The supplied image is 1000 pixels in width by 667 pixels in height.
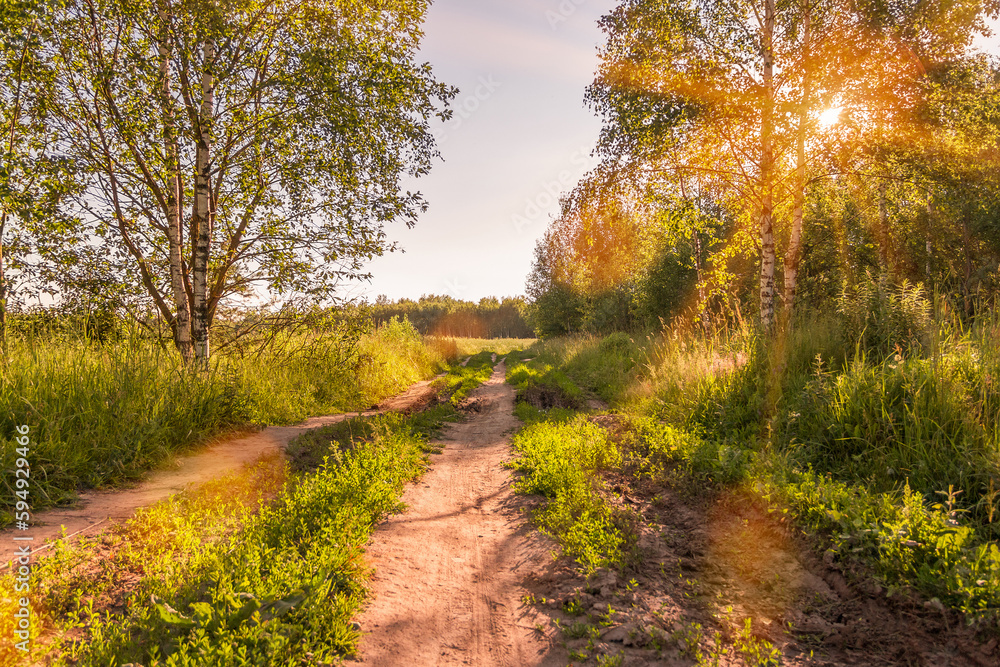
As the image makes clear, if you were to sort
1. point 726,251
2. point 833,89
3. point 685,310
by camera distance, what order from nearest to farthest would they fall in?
point 833,89 → point 726,251 → point 685,310

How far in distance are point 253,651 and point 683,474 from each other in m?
4.33

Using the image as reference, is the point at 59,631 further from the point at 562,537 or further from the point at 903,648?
the point at 903,648

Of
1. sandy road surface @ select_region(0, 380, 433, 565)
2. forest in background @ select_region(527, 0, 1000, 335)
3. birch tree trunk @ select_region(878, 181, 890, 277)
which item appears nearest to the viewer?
sandy road surface @ select_region(0, 380, 433, 565)

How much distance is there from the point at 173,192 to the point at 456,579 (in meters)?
8.56

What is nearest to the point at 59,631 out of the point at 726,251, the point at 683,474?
the point at 683,474

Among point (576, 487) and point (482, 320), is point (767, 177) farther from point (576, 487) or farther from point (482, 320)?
point (482, 320)

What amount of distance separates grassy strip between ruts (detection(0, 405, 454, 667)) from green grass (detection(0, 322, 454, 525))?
1154 mm

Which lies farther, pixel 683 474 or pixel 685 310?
pixel 685 310

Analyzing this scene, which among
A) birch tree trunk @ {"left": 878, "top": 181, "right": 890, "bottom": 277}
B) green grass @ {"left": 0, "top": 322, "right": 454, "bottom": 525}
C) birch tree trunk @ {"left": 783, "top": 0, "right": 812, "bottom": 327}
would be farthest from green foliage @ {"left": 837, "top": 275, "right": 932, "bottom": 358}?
birch tree trunk @ {"left": 878, "top": 181, "right": 890, "bottom": 277}

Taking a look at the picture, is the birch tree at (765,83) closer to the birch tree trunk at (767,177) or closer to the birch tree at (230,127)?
the birch tree trunk at (767,177)

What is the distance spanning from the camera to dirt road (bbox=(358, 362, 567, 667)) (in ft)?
8.45

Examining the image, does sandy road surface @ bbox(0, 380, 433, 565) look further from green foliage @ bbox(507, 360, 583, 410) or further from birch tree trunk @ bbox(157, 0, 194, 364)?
green foliage @ bbox(507, 360, 583, 410)

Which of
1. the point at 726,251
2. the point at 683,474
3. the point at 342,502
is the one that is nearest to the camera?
the point at 342,502

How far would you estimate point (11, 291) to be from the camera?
7.50m
